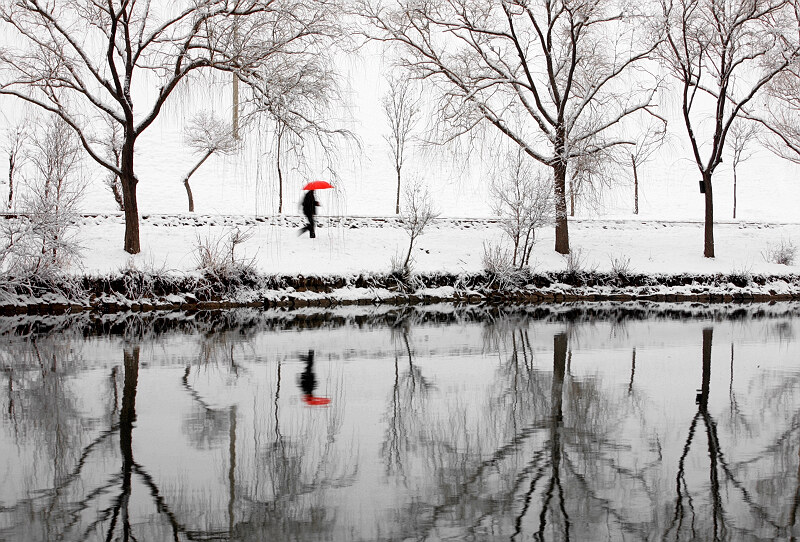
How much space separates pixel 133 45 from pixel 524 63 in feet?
41.0

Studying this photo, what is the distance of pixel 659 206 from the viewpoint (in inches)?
2331

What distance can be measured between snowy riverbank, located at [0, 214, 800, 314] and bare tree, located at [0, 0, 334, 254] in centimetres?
282

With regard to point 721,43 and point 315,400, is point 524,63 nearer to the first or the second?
point 721,43

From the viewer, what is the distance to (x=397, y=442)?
7098 millimetres

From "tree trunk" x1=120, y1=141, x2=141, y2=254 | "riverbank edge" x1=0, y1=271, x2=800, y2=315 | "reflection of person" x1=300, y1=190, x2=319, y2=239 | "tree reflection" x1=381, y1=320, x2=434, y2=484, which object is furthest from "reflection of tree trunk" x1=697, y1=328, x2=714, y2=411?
"tree trunk" x1=120, y1=141, x2=141, y2=254

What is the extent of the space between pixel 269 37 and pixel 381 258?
762 centimetres

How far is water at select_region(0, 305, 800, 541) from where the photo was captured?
17.0ft

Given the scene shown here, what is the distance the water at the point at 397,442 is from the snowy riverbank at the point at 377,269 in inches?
297

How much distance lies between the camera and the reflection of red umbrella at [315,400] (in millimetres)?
8740

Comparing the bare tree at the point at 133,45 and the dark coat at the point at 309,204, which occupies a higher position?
the bare tree at the point at 133,45

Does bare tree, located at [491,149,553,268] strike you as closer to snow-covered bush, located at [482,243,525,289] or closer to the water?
snow-covered bush, located at [482,243,525,289]

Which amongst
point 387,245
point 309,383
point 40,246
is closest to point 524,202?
point 387,245

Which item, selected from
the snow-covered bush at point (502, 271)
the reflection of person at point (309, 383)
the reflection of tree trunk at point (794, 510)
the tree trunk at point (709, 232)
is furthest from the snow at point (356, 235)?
the reflection of tree trunk at point (794, 510)

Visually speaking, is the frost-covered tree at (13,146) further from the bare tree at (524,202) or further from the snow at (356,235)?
the bare tree at (524,202)
